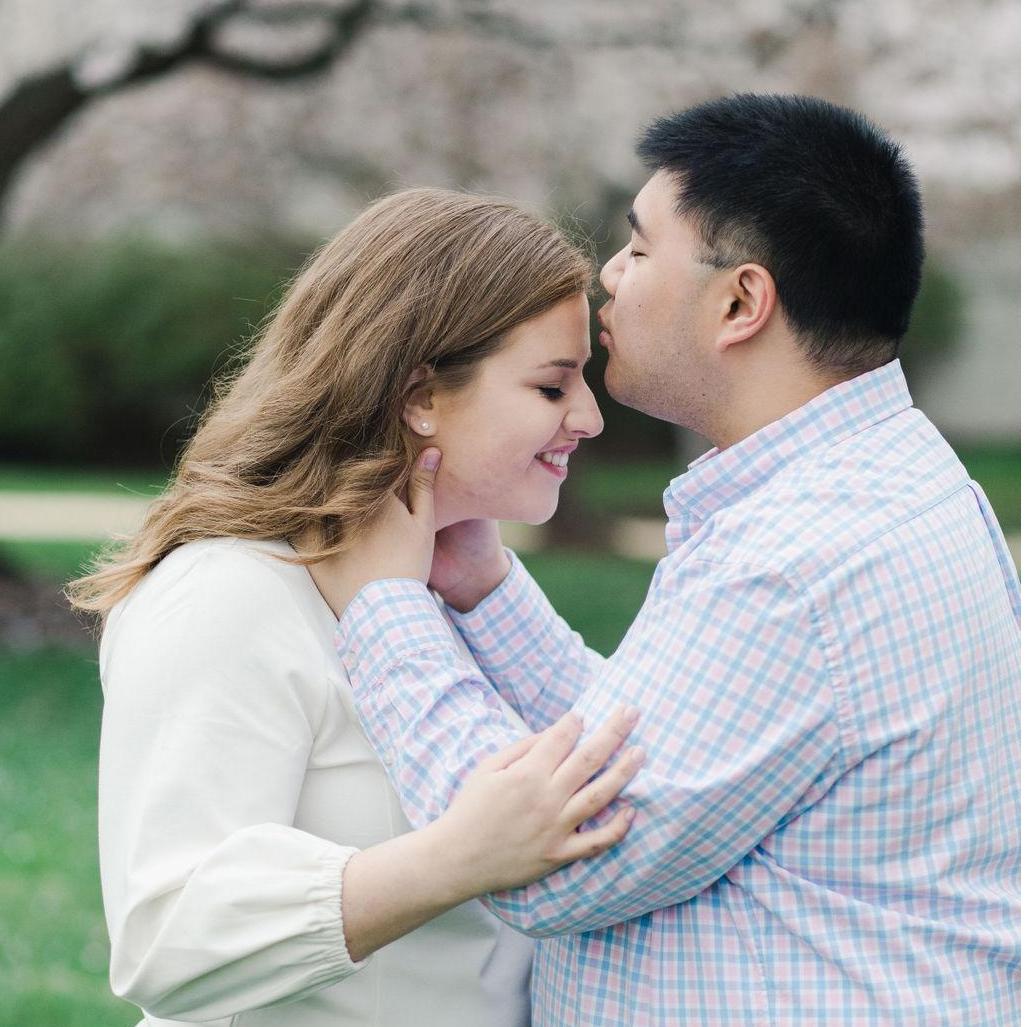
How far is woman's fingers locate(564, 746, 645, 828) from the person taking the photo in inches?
78.1

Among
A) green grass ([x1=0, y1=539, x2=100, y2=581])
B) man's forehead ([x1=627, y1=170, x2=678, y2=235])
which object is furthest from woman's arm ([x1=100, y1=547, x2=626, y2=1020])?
green grass ([x1=0, y1=539, x2=100, y2=581])

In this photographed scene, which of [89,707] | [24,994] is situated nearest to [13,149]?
[89,707]

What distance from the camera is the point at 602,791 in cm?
198

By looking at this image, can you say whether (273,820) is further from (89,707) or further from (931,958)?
(89,707)

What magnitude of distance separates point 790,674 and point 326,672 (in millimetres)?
746

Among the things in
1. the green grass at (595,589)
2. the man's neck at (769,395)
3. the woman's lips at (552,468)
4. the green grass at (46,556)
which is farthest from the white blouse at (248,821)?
the green grass at (46,556)

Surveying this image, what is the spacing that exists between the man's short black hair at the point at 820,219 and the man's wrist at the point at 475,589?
0.85m

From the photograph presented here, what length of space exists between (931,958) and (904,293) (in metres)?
1.05

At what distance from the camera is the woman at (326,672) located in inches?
81.2

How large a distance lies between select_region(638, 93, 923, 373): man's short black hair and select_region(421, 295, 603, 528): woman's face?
342 mm

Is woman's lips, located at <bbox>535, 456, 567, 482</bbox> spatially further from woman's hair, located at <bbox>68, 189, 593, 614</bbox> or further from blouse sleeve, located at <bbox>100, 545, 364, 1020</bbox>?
blouse sleeve, located at <bbox>100, 545, 364, 1020</bbox>

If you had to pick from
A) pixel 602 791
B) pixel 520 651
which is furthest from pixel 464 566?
pixel 602 791

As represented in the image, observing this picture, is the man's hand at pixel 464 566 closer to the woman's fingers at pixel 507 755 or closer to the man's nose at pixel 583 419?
the man's nose at pixel 583 419

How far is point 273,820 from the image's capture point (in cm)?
217
